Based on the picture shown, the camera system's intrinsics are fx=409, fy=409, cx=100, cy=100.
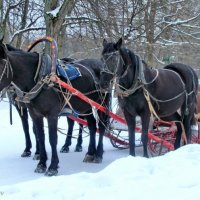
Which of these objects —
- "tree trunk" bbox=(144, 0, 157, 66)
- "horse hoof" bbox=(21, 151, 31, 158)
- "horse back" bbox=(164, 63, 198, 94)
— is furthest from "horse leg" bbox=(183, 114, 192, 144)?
"tree trunk" bbox=(144, 0, 157, 66)

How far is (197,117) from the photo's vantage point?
733cm

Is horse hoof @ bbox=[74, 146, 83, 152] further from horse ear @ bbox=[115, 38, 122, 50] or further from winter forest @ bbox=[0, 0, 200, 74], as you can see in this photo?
winter forest @ bbox=[0, 0, 200, 74]

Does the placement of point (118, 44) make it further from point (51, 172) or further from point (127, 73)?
point (51, 172)

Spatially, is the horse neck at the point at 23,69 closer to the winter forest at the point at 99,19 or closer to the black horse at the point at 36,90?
the black horse at the point at 36,90

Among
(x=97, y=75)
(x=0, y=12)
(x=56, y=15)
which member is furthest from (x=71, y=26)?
(x=97, y=75)

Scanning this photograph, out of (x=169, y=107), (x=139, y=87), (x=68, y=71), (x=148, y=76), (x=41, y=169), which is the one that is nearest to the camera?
(x=139, y=87)

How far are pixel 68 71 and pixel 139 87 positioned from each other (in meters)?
1.10

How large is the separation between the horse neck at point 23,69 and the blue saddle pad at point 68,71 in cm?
40

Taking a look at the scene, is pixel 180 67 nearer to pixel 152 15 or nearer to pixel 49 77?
pixel 49 77

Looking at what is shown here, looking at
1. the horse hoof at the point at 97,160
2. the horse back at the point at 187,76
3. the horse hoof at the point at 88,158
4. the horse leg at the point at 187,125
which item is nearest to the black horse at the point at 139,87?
the horse back at the point at 187,76

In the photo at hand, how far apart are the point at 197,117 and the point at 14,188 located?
14.2ft

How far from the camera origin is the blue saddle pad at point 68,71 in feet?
18.9

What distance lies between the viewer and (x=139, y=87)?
552 centimetres

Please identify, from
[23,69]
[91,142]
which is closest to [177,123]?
[91,142]
